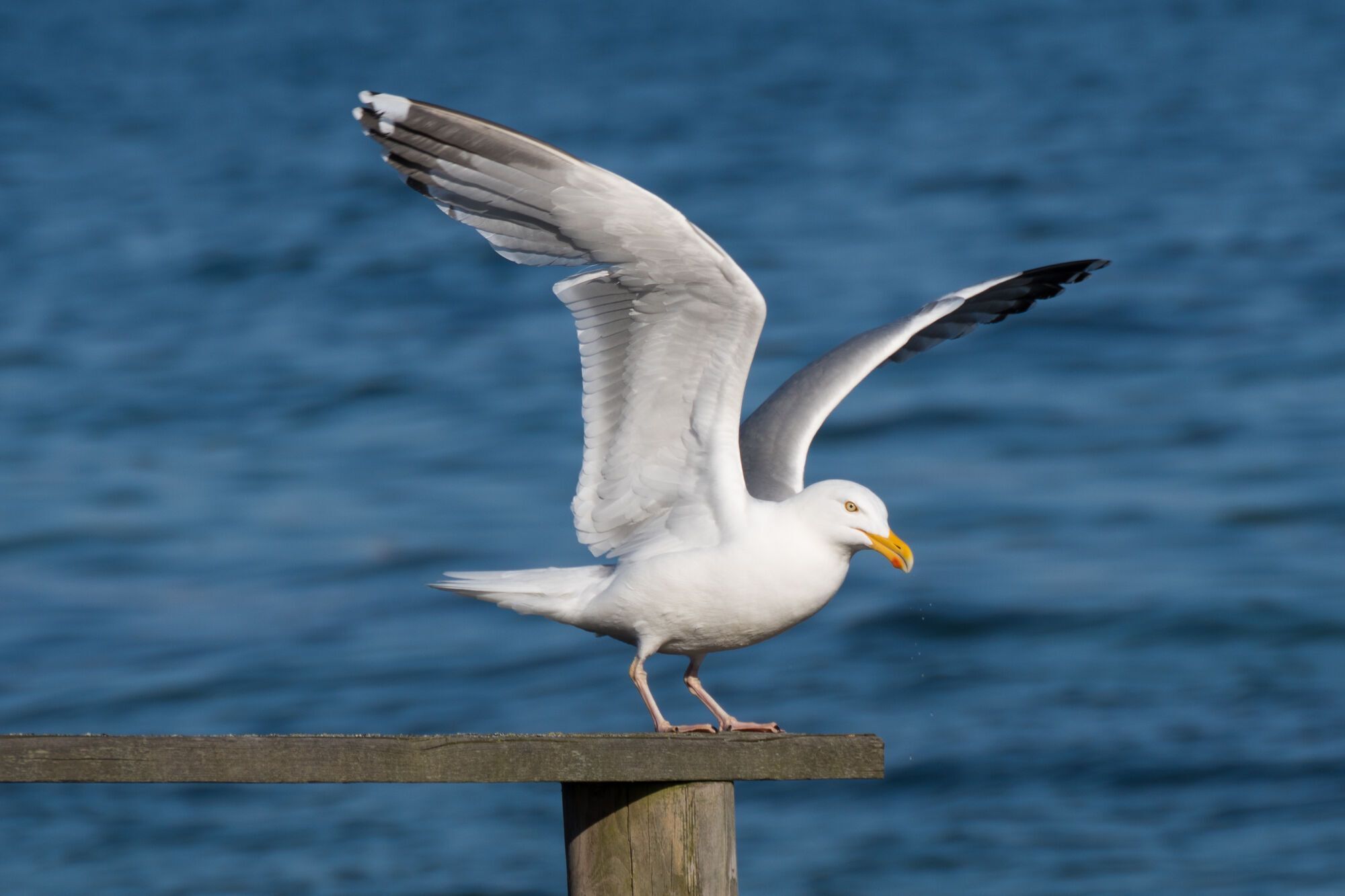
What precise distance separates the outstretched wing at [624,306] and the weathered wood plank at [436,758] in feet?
3.50

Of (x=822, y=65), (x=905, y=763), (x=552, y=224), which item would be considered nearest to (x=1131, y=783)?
(x=905, y=763)

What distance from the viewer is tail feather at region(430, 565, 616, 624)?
5.05 m

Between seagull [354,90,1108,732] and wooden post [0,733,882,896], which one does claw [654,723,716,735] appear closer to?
seagull [354,90,1108,732]

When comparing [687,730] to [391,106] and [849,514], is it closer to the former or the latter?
[849,514]

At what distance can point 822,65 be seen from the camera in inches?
1261

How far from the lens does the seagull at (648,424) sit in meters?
4.81

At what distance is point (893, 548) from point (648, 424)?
777 millimetres

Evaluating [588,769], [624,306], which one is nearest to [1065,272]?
[624,306]

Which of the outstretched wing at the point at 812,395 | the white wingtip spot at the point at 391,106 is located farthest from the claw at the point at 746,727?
the white wingtip spot at the point at 391,106

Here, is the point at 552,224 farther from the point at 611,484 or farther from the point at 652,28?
the point at 652,28

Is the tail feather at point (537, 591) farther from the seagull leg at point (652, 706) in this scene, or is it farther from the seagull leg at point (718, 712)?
the seagull leg at point (718, 712)

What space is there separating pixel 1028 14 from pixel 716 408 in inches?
1266

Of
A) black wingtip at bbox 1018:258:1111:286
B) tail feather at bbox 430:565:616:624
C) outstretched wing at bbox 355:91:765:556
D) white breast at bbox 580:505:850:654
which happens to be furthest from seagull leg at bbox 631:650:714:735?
black wingtip at bbox 1018:258:1111:286

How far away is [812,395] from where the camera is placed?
19.1 feet
